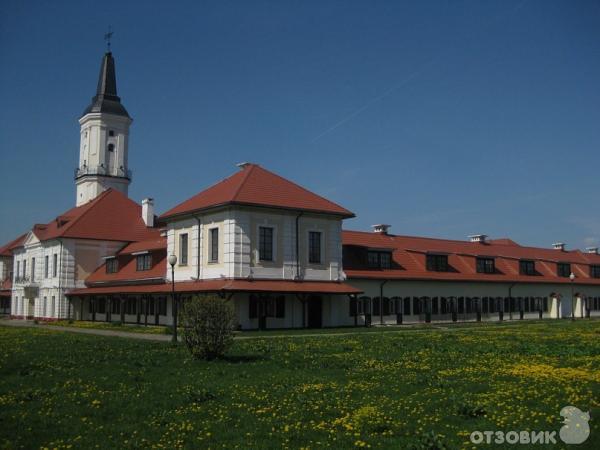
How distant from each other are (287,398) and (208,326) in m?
6.46

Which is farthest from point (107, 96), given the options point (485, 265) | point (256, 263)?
point (485, 265)

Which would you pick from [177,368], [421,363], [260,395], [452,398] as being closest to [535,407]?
[452,398]

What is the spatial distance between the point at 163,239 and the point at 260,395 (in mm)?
37526

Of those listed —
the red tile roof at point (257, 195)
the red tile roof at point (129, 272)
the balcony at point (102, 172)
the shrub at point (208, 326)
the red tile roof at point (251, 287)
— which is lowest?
the shrub at point (208, 326)

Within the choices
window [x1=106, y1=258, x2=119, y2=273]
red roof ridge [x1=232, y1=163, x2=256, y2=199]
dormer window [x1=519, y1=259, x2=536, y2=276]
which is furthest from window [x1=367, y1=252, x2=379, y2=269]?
window [x1=106, y1=258, x2=119, y2=273]

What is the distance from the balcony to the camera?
212 ft

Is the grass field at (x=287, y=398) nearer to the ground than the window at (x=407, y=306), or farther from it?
nearer to the ground

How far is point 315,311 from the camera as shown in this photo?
4003cm

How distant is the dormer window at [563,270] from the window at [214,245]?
37053 mm

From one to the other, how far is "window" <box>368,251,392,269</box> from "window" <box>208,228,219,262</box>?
1246cm

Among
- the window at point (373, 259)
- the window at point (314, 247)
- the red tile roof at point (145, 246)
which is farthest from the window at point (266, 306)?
the red tile roof at point (145, 246)

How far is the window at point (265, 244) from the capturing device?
124 feet

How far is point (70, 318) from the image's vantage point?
52.4 m

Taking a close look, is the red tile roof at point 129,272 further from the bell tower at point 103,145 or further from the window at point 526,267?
the window at point 526,267
